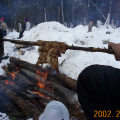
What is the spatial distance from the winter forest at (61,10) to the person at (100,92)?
20909 millimetres

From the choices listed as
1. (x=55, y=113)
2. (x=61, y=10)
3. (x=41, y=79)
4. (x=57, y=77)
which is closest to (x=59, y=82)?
(x=57, y=77)

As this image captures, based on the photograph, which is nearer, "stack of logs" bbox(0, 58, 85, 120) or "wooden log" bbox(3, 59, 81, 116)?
"stack of logs" bbox(0, 58, 85, 120)

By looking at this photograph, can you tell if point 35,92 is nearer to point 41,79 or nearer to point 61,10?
point 41,79

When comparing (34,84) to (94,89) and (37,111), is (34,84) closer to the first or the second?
(37,111)

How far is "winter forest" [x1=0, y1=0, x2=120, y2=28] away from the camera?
21.0 m

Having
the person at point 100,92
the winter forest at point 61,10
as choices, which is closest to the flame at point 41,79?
the person at point 100,92

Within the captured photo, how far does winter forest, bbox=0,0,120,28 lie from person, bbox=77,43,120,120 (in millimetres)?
20909

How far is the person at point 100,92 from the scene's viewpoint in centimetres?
117

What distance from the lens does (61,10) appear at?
80.5 feet

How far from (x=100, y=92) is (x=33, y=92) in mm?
3110
